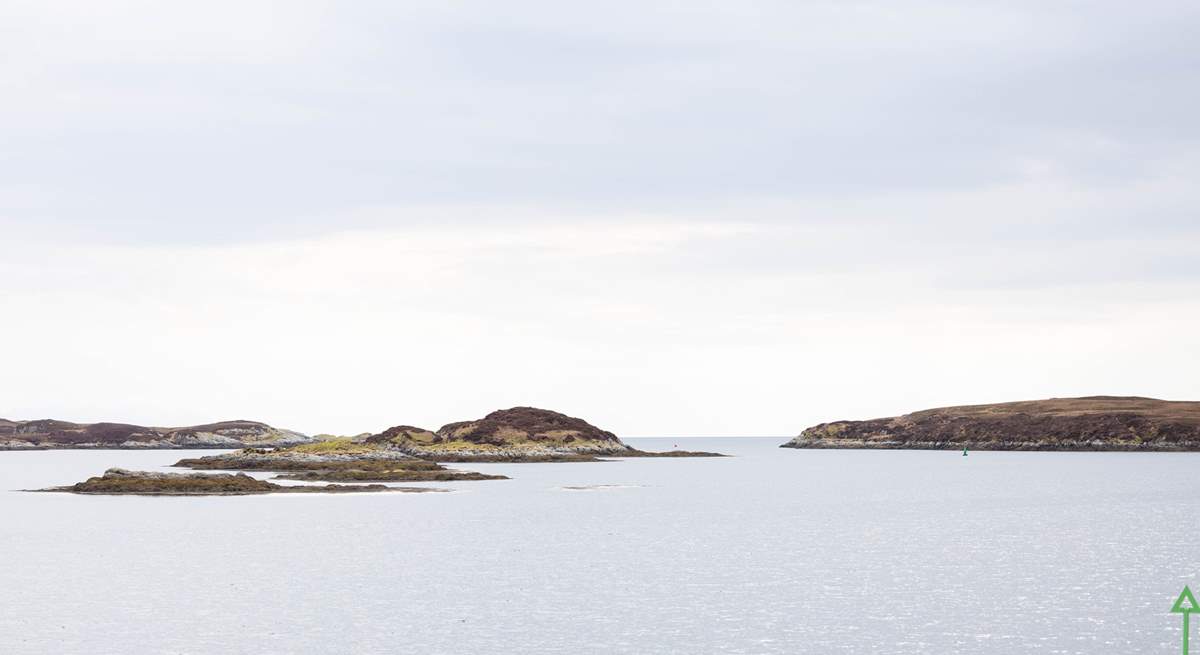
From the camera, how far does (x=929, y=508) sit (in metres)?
104

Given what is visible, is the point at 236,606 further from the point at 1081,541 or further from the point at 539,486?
the point at 539,486

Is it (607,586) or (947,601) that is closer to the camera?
(947,601)

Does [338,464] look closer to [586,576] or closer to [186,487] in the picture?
[186,487]

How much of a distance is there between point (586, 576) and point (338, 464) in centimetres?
10804

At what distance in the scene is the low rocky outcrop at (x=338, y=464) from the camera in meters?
142

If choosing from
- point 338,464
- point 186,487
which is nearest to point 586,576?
point 186,487

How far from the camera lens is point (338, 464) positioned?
157 metres

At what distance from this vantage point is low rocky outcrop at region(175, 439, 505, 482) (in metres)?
142

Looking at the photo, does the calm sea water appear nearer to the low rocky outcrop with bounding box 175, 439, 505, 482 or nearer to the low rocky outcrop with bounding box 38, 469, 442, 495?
the low rocky outcrop with bounding box 38, 469, 442, 495

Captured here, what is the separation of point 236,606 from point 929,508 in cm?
7244

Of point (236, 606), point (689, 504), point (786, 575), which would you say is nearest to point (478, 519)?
point (689, 504)

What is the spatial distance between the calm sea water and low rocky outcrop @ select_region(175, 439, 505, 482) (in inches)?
1281

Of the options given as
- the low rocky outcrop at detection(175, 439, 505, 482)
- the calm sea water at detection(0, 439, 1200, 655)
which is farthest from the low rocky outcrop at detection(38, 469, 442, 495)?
the low rocky outcrop at detection(175, 439, 505, 482)

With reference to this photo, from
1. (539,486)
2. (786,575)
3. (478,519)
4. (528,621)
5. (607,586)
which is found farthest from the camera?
(539,486)
